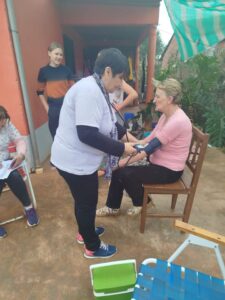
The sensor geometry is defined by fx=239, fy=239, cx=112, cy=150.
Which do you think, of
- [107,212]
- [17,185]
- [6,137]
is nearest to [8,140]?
[6,137]

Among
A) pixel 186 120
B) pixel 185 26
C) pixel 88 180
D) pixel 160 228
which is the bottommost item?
pixel 160 228

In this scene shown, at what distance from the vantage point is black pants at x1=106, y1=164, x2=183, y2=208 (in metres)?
2.04

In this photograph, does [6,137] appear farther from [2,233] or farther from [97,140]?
[97,140]

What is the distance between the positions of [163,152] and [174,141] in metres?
0.15

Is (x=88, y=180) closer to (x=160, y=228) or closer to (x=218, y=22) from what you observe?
(x=160, y=228)

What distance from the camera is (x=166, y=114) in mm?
2014

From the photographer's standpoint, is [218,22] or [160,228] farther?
[160,228]

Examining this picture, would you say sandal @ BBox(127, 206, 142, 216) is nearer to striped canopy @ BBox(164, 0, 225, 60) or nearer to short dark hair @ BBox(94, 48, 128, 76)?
short dark hair @ BBox(94, 48, 128, 76)

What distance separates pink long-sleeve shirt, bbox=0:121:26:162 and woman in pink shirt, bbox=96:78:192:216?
92 cm

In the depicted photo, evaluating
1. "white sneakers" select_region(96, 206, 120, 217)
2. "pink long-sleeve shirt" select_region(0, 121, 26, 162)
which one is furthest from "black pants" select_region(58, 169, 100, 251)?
"pink long-sleeve shirt" select_region(0, 121, 26, 162)

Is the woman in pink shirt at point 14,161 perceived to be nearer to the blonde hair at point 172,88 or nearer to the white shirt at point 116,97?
the white shirt at point 116,97

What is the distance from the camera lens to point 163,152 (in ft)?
6.73

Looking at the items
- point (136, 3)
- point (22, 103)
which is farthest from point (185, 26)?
point (136, 3)

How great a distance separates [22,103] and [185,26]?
211cm
